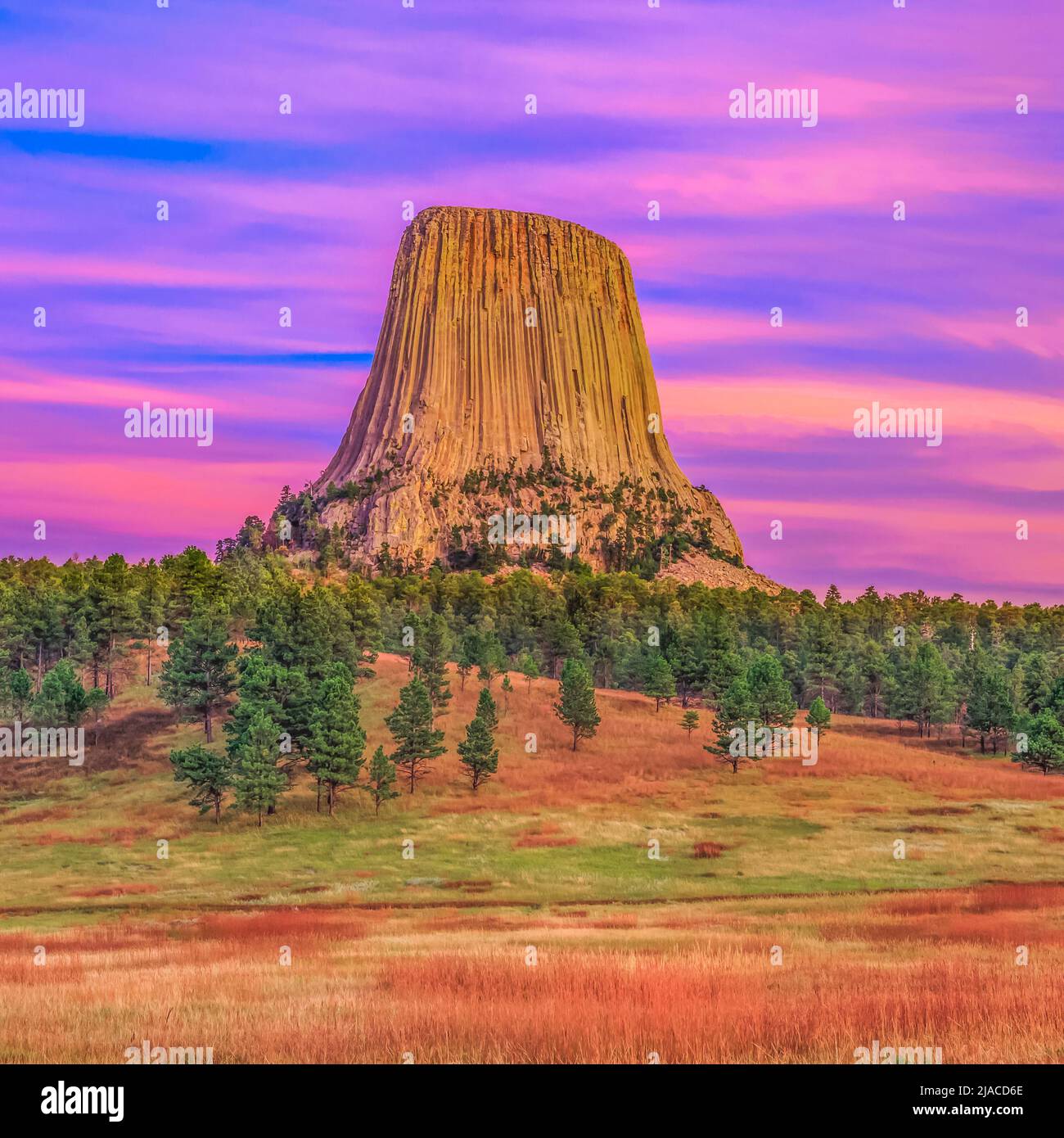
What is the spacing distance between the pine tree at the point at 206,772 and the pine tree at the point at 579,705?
93.4 ft

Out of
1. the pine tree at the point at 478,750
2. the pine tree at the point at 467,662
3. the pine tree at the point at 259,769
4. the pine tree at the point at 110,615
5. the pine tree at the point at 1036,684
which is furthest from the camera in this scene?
the pine tree at the point at 1036,684

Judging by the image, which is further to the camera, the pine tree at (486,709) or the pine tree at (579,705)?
the pine tree at (579,705)

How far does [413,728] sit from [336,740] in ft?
20.5

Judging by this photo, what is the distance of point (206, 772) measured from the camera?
73812 millimetres

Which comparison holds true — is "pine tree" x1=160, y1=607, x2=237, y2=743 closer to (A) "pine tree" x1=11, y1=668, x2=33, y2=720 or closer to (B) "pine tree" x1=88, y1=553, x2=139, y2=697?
(A) "pine tree" x1=11, y1=668, x2=33, y2=720

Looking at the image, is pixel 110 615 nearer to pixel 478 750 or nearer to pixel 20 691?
pixel 20 691

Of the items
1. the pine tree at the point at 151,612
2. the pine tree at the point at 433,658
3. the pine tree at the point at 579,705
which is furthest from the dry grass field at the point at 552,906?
the pine tree at the point at 151,612

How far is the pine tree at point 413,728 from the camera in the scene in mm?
78062

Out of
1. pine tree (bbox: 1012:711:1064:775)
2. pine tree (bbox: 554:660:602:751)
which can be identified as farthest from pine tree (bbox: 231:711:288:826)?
pine tree (bbox: 1012:711:1064:775)

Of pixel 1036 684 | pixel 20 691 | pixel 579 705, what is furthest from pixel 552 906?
pixel 1036 684

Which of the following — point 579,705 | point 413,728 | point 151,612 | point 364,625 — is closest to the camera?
point 413,728

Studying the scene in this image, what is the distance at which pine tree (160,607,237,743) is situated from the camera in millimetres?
90438

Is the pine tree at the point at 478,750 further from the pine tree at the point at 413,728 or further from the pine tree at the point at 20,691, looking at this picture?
the pine tree at the point at 20,691

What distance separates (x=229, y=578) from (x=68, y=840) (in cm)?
6032
